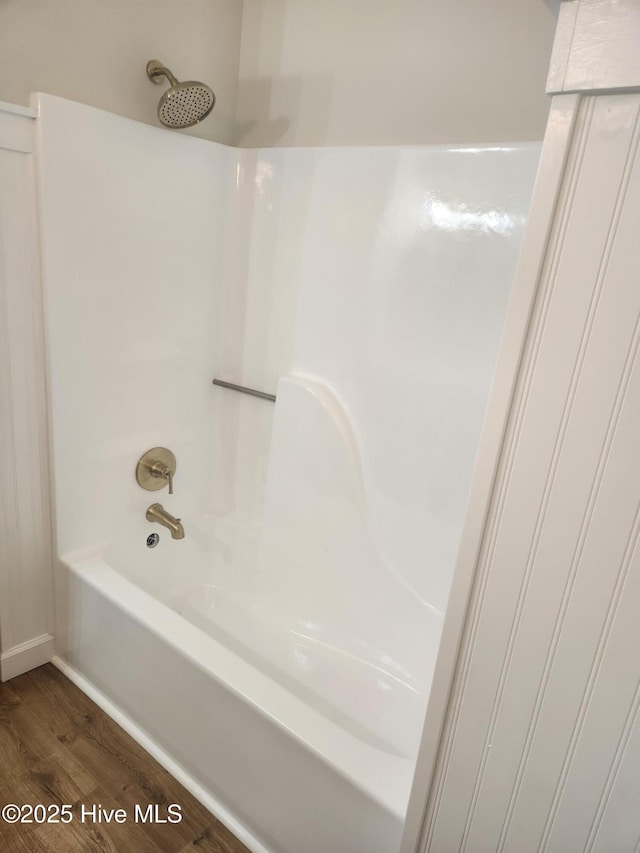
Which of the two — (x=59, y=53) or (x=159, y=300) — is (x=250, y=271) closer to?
(x=159, y=300)

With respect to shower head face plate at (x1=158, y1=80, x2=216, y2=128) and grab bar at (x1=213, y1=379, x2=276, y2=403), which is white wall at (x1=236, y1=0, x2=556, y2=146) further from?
grab bar at (x1=213, y1=379, x2=276, y2=403)

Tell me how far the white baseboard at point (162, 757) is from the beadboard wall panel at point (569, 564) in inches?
27.7

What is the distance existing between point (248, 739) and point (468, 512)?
86 cm

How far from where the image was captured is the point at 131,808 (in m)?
1.44

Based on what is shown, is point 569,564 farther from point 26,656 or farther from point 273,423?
point 26,656

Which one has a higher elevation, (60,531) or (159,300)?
(159,300)

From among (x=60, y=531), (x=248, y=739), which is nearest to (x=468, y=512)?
(x=248, y=739)

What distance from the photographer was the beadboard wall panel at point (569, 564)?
0.70 m

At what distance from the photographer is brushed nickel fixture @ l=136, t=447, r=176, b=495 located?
1.91 m

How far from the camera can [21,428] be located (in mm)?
1607

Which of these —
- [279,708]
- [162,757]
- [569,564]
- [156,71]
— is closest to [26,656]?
[162,757]

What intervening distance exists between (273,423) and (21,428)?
78 centimetres

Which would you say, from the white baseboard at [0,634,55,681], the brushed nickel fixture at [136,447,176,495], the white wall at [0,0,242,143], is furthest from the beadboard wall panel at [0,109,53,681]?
the brushed nickel fixture at [136,447,176,495]

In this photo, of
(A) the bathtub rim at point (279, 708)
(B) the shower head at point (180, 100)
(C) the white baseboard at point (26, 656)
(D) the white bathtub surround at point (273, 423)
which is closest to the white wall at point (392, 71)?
(D) the white bathtub surround at point (273, 423)
